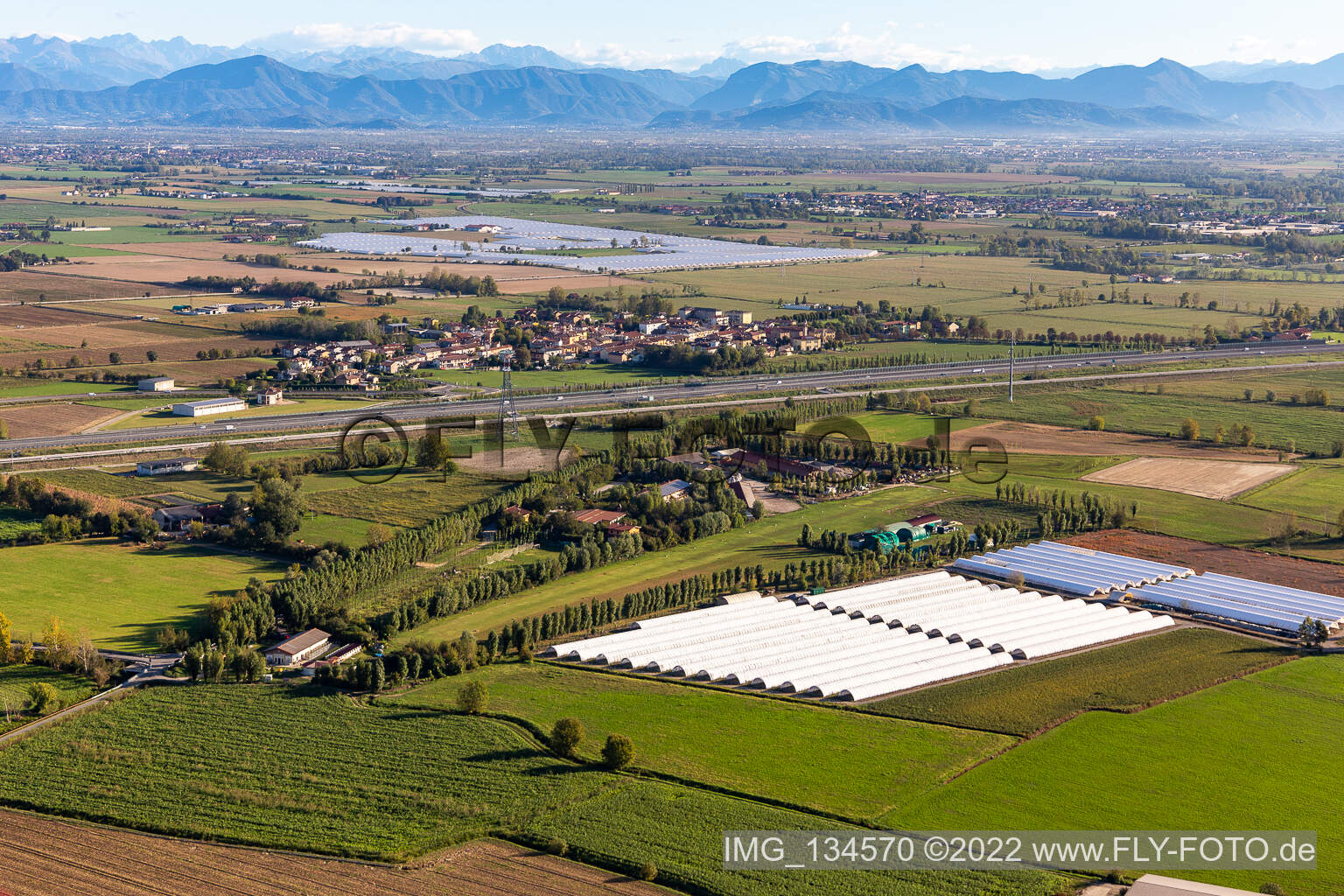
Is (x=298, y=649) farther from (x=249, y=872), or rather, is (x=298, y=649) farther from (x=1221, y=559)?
(x=1221, y=559)

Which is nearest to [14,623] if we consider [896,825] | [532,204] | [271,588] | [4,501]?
[271,588]

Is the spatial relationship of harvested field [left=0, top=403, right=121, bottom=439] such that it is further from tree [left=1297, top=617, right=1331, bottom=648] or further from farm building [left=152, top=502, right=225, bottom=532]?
tree [left=1297, top=617, right=1331, bottom=648]

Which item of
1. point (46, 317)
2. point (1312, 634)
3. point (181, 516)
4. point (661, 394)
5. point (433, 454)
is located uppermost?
point (46, 317)

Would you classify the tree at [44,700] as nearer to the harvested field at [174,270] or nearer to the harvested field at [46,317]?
the harvested field at [46,317]

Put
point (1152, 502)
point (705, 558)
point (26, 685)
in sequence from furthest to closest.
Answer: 1. point (1152, 502)
2. point (705, 558)
3. point (26, 685)

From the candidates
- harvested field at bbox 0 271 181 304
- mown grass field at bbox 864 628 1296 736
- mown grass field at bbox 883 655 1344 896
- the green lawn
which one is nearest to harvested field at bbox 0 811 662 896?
mown grass field at bbox 883 655 1344 896

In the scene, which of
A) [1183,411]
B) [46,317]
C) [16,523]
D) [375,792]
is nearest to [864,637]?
[375,792]

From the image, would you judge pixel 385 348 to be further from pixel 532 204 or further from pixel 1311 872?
pixel 532 204
